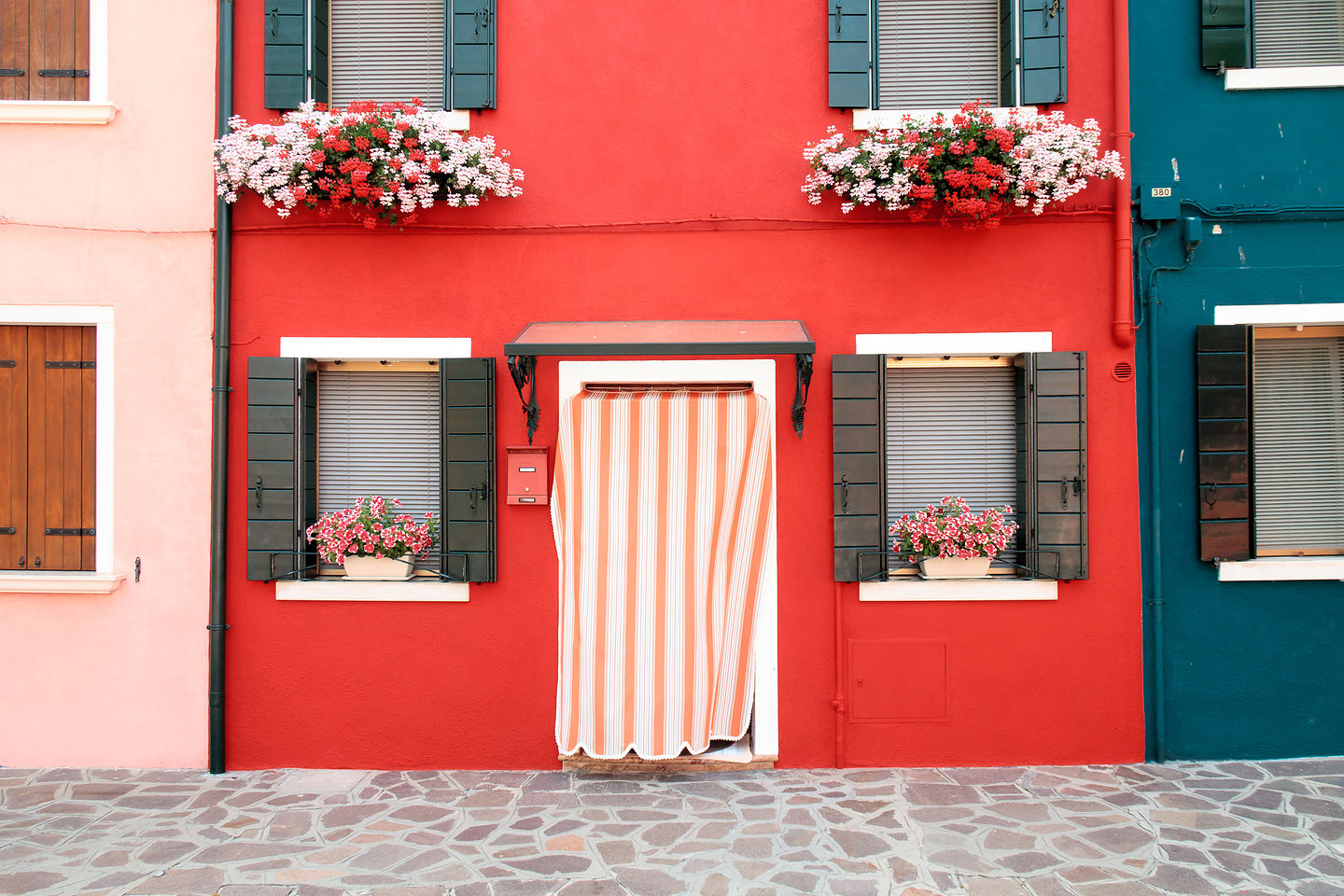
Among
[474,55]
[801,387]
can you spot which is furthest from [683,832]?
[474,55]

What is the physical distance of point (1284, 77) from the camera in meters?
5.05

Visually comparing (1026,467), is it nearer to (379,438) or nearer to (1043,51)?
(1043,51)

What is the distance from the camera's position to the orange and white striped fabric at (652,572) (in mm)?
4973

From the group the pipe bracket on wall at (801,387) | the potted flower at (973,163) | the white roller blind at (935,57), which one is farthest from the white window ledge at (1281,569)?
the white roller blind at (935,57)

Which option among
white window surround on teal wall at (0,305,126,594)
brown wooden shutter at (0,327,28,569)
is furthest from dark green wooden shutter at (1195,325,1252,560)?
brown wooden shutter at (0,327,28,569)

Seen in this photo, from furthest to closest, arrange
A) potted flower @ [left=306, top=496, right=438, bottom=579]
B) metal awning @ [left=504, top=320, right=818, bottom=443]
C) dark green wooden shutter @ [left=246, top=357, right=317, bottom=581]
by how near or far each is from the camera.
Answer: dark green wooden shutter @ [left=246, top=357, right=317, bottom=581] → potted flower @ [left=306, top=496, right=438, bottom=579] → metal awning @ [left=504, top=320, right=818, bottom=443]

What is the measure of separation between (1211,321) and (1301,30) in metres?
2.12

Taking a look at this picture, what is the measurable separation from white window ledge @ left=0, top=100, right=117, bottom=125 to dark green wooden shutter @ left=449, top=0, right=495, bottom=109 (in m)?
2.24

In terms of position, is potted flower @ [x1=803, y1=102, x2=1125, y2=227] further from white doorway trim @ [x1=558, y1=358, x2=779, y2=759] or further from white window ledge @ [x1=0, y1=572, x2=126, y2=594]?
white window ledge @ [x1=0, y1=572, x2=126, y2=594]

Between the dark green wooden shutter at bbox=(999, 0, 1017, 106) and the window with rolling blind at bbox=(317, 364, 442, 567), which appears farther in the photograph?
the window with rolling blind at bbox=(317, 364, 442, 567)

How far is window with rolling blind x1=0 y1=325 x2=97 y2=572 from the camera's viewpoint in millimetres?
5168

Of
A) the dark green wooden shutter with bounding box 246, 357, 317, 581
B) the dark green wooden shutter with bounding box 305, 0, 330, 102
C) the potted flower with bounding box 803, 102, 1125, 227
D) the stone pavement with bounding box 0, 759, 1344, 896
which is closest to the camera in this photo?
the stone pavement with bounding box 0, 759, 1344, 896

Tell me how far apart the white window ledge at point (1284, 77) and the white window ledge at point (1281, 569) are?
3056 millimetres

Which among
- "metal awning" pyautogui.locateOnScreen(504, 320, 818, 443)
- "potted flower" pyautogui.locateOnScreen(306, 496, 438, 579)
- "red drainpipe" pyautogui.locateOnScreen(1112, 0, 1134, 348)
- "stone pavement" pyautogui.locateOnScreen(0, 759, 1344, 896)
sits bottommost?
"stone pavement" pyautogui.locateOnScreen(0, 759, 1344, 896)
